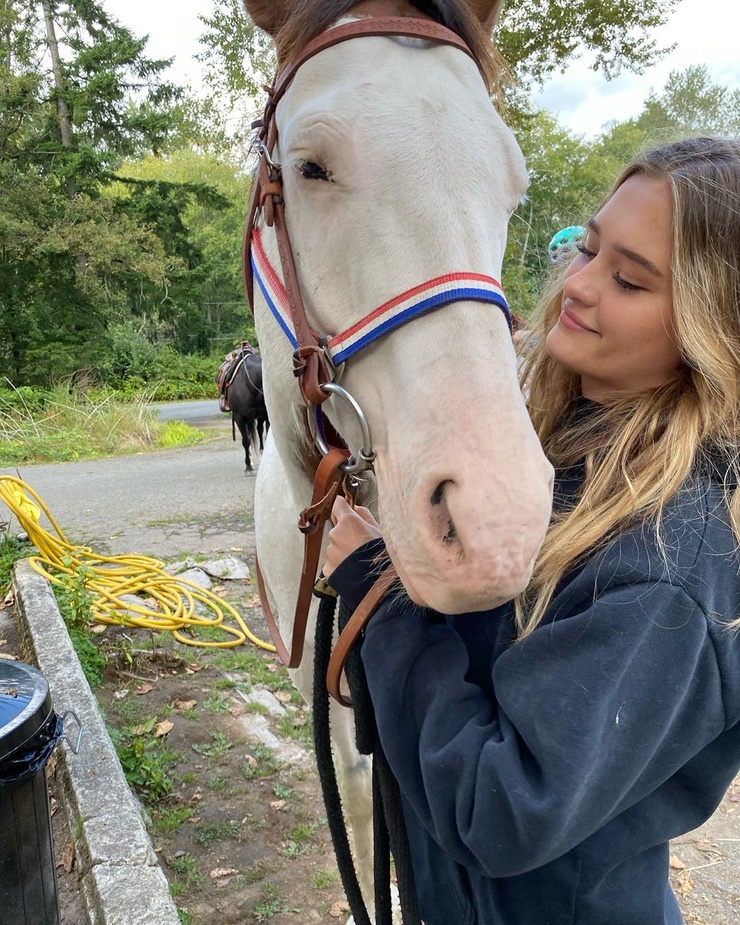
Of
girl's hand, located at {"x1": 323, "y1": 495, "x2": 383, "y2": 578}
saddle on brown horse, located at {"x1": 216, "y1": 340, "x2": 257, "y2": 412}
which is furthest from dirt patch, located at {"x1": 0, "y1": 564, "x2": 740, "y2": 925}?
saddle on brown horse, located at {"x1": 216, "y1": 340, "x2": 257, "y2": 412}

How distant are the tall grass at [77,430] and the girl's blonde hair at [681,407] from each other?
1286 centimetres

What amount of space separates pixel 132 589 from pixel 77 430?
398 inches

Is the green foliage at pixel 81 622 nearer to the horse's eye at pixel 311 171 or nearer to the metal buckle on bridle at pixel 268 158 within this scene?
the metal buckle on bridle at pixel 268 158

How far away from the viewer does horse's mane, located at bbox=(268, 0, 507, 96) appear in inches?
50.4

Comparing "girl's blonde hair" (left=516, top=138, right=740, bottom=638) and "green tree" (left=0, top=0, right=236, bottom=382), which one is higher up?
"green tree" (left=0, top=0, right=236, bottom=382)

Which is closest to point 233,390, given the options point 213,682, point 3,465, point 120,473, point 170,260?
point 120,473

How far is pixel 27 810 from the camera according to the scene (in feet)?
6.52

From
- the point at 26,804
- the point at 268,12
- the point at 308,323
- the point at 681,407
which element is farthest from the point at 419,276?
the point at 26,804

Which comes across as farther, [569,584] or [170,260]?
[170,260]

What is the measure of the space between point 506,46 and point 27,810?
8226 mm

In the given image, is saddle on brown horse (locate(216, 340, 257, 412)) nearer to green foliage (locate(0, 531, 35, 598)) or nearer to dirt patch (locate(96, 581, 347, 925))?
green foliage (locate(0, 531, 35, 598))

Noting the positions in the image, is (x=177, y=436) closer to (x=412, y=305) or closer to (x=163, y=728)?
(x=163, y=728)

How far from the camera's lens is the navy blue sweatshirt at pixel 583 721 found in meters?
0.79

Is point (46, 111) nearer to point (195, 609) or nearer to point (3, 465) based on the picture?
point (3, 465)
